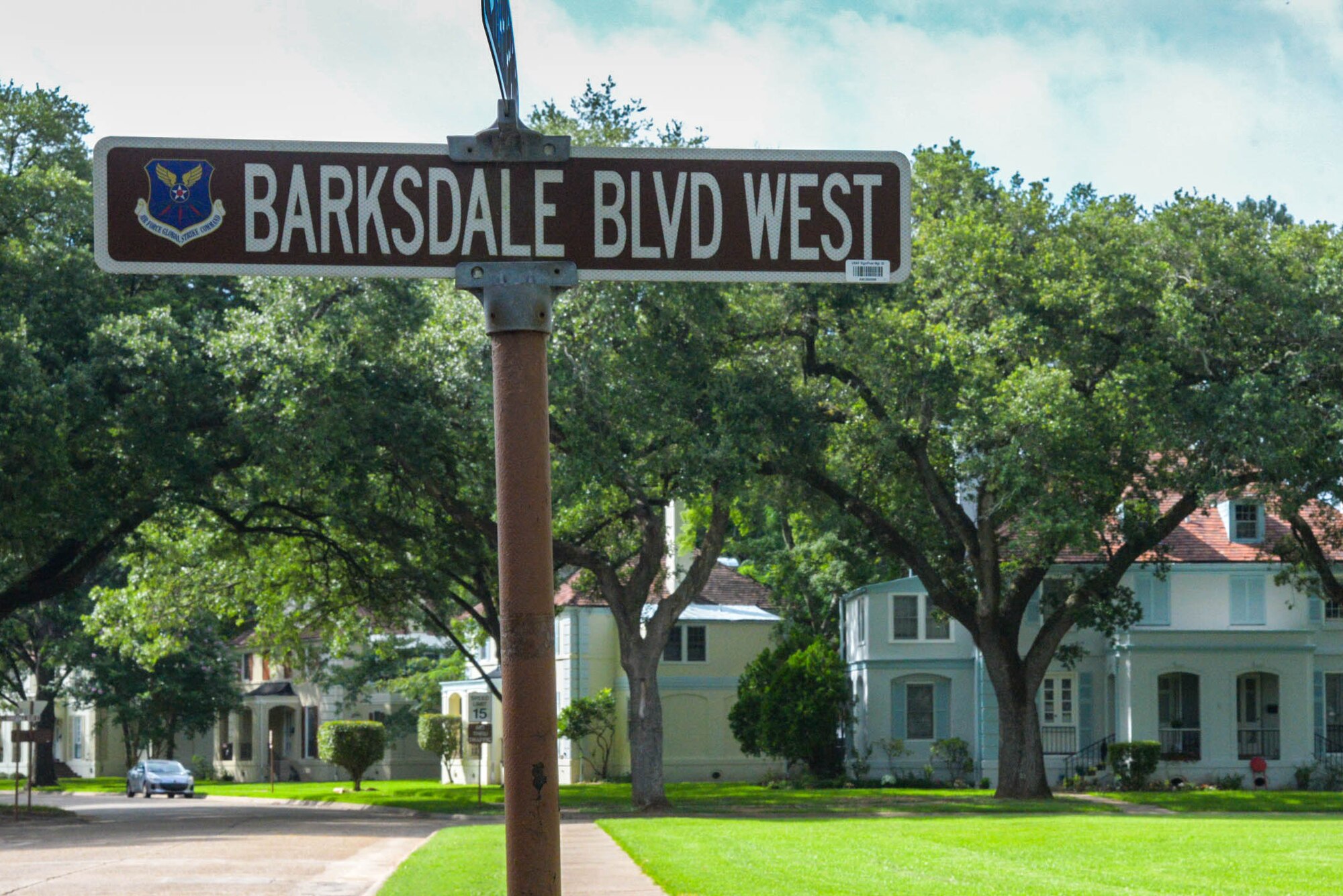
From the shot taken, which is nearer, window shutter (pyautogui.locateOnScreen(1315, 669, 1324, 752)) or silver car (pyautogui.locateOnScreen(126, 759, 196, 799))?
window shutter (pyautogui.locateOnScreen(1315, 669, 1324, 752))

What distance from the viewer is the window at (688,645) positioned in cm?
5669

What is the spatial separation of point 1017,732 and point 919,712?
12.6 metres

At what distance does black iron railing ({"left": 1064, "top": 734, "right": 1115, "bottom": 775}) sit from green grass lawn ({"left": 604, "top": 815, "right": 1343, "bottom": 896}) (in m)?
15.9

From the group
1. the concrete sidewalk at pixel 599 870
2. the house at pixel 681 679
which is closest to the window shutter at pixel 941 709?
the house at pixel 681 679

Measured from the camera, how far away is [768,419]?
31828 mm

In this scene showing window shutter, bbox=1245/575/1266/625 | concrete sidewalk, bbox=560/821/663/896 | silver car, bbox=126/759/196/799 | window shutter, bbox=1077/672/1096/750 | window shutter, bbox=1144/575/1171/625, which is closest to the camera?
concrete sidewalk, bbox=560/821/663/896

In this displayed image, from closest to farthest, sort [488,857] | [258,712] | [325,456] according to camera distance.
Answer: [488,857]
[325,456]
[258,712]

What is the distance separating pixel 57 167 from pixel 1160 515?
2507 cm

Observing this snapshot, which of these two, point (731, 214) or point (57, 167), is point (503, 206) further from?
point (57, 167)

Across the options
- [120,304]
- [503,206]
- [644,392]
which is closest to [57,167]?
[120,304]

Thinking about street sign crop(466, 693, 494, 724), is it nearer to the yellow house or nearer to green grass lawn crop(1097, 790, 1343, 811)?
the yellow house

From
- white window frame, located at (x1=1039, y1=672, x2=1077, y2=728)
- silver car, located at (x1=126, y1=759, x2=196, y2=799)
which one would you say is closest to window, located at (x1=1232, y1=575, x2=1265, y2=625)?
white window frame, located at (x1=1039, y1=672, x2=1077, y2=728)

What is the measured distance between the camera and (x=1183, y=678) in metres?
47.4

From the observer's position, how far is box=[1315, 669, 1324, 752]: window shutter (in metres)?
46.2
